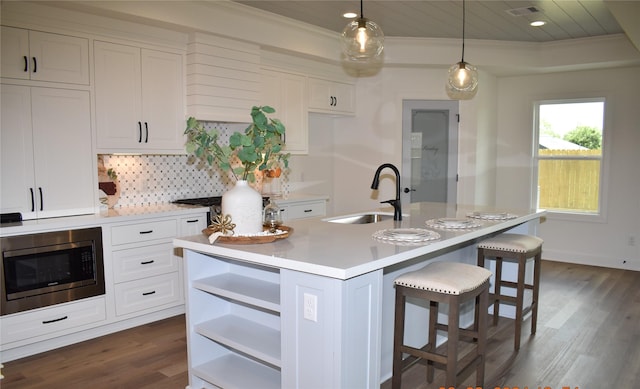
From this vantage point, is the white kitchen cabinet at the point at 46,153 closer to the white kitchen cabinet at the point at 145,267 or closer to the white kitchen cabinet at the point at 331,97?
the white kitchen cabinet at the point at 145,267

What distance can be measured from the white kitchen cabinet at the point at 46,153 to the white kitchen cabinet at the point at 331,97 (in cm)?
260

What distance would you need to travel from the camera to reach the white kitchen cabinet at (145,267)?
Answer: 146 inches

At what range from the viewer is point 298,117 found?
5441mm

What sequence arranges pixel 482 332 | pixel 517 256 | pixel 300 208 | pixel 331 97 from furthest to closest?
pixel 331 97
pixel 300 208
pixel 517 256
pixel 482 332

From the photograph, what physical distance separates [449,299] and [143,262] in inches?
97.7

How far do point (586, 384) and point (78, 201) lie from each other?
12.0ft

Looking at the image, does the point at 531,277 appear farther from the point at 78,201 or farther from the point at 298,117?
the point at 78,201

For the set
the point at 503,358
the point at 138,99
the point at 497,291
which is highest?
the point at 138,99

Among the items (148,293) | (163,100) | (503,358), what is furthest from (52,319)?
(503,358)

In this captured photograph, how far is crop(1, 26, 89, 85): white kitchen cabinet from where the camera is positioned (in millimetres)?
3271

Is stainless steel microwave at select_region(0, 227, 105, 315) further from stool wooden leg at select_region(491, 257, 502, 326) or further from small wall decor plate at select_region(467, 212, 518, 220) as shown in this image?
stool wooden leg at select_region(491, 257, 502, 326)

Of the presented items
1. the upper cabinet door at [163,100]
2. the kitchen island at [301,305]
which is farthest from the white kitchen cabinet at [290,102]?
the kitchen island at [301,305]

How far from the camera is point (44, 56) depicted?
3.42 m

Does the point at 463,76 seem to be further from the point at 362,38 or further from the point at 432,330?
the point at 432,330
